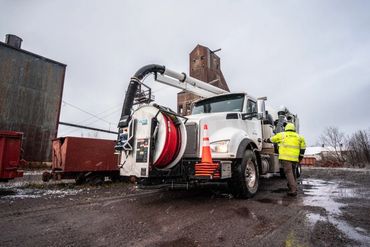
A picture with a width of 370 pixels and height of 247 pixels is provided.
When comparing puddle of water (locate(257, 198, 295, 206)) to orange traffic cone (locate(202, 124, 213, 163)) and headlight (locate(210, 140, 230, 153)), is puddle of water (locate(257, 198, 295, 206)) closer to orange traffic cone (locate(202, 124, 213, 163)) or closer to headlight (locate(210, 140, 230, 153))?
headlight (locate(210, 140, 230, 153))

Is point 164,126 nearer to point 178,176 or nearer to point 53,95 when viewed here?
point 178,176

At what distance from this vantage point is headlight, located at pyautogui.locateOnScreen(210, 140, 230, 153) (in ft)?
15.7

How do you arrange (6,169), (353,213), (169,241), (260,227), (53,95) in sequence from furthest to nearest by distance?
(53,95) → (6,169) → (353,213) → (260,227) → (169,241)

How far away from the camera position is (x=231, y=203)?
180 inches

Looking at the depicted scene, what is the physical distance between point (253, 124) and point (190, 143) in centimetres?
211

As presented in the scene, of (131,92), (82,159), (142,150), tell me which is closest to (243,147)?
(142,150)

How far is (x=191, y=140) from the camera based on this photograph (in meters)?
4.92

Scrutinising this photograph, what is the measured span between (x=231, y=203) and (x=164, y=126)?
2015 millimetres

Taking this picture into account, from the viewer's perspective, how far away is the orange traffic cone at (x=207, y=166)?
4.30 m

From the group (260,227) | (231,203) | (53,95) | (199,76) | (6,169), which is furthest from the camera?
(199,76)

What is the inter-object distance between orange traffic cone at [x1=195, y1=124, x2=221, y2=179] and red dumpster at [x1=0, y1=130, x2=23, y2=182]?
16.4ft

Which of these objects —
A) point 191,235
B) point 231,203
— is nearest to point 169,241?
point 191,235

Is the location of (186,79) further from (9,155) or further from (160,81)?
(9,155)

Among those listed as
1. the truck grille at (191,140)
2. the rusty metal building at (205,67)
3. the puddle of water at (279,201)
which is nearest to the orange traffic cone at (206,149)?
the truck grille at (191,140)
